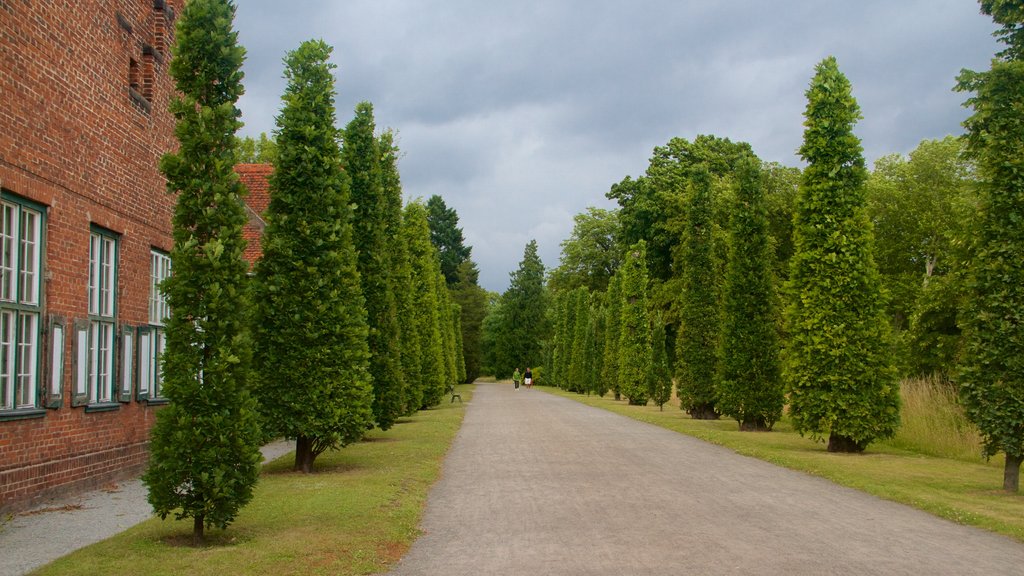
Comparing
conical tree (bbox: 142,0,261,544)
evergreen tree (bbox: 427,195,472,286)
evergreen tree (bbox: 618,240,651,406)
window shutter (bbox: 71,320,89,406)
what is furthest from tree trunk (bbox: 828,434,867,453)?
evergreen tree (bbox: 427,195,472,286)

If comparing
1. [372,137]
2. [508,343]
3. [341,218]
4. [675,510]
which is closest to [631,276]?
[372,137]

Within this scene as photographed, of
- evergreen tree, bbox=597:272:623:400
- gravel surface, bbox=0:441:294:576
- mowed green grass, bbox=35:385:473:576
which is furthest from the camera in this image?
evergreen tree, bbox=597:272:623:400

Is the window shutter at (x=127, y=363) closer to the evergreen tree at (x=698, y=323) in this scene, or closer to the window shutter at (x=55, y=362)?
the window shutter at (x=55, y=362)

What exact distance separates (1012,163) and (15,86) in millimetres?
13760

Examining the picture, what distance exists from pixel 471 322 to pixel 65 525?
78.0 meters

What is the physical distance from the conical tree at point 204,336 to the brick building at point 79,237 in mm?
2938

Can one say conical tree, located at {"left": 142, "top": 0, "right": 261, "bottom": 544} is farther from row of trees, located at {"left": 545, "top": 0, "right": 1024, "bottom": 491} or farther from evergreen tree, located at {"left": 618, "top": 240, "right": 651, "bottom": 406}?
evergreen tree, located at {"left": 618, "top": 240, "right": 651, "bottom": 406}

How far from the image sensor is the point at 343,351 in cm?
1355

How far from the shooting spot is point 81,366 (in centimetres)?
1205

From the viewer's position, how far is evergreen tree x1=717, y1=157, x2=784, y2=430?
22.5m

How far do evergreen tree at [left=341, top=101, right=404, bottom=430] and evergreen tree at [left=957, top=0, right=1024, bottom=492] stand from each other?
470 inches

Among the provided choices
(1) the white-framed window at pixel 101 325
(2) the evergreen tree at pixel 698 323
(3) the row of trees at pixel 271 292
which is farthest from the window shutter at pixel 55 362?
(2) the evergreen tree at pixel 698 323

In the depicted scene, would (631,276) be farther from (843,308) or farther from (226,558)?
(226,558)

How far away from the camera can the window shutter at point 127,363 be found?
44.8 feet
